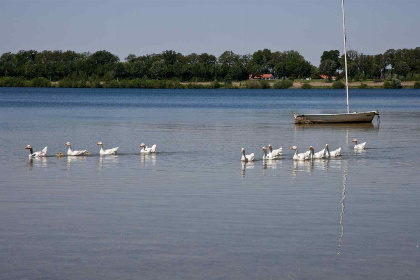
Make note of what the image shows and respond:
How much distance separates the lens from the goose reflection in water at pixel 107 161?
2800 cm

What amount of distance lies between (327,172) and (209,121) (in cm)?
3324

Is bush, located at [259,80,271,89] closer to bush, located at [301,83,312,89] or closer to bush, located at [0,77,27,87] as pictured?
bush, located at [301,83,312,89]

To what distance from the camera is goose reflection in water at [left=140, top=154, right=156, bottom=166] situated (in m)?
28.8

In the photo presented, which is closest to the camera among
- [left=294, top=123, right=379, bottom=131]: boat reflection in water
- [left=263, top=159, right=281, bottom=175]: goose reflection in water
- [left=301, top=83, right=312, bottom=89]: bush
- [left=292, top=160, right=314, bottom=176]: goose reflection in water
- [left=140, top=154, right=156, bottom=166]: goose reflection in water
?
[left=292, top=160, right=314, bottom=176]: goose reflection in water

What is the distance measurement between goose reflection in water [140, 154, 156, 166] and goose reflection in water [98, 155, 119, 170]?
1.09 m

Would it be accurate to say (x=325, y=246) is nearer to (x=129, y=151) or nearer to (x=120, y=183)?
(x=120, y=183)

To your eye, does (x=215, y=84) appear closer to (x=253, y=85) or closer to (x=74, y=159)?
(x=253, y=85)

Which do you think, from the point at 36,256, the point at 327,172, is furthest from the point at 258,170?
the point at 36,256

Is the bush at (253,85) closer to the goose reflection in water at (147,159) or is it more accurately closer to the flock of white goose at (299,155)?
the flock of white goose at (299,155)

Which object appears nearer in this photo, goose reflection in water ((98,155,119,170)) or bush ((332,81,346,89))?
goose reflection in water ((98,155,119,170))

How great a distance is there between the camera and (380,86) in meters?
194

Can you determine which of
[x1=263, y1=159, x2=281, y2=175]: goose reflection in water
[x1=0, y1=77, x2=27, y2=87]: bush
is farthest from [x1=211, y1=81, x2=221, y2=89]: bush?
[x1=263, y1=159, x2=281, y2=175]: goose reflection in water

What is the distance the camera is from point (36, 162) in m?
28.9

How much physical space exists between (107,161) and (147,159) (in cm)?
181
